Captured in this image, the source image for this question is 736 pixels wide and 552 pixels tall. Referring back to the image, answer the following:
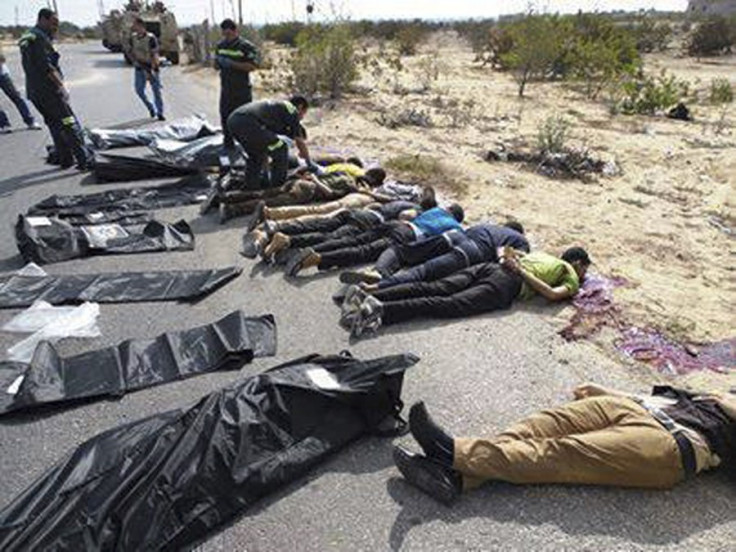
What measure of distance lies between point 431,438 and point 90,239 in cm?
387

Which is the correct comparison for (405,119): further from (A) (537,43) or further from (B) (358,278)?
(B) (358,278)

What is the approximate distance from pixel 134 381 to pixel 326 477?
4.41 ft

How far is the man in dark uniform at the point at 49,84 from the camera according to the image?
680 cm

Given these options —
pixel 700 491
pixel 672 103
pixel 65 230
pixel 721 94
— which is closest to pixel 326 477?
pixel 700 491

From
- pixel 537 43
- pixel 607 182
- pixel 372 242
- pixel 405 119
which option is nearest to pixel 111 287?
pixel 372 242

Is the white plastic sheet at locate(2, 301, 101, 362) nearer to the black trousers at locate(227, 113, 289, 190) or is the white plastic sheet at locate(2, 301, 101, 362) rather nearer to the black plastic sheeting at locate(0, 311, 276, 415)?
the black plastic sheeting at locate(0, 311, 276, 415)

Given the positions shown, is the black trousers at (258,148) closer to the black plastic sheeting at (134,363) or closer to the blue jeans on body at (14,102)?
the black plastic sheeting at (134,363)

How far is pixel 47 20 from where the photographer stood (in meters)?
6.80

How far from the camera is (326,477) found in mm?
2684

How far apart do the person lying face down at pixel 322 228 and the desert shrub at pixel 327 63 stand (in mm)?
→ 8576

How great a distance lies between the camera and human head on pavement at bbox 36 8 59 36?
673cm

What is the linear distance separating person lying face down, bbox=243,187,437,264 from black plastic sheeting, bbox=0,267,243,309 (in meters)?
0.53

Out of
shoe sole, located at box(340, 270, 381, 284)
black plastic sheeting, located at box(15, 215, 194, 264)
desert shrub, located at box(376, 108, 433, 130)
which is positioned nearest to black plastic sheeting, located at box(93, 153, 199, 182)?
black plastic sheeting, located at box(15, 215, 194, 264)

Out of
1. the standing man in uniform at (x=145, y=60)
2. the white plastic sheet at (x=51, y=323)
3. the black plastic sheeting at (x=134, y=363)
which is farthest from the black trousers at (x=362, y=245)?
the standing man in uniform at (x=145, y=60)
